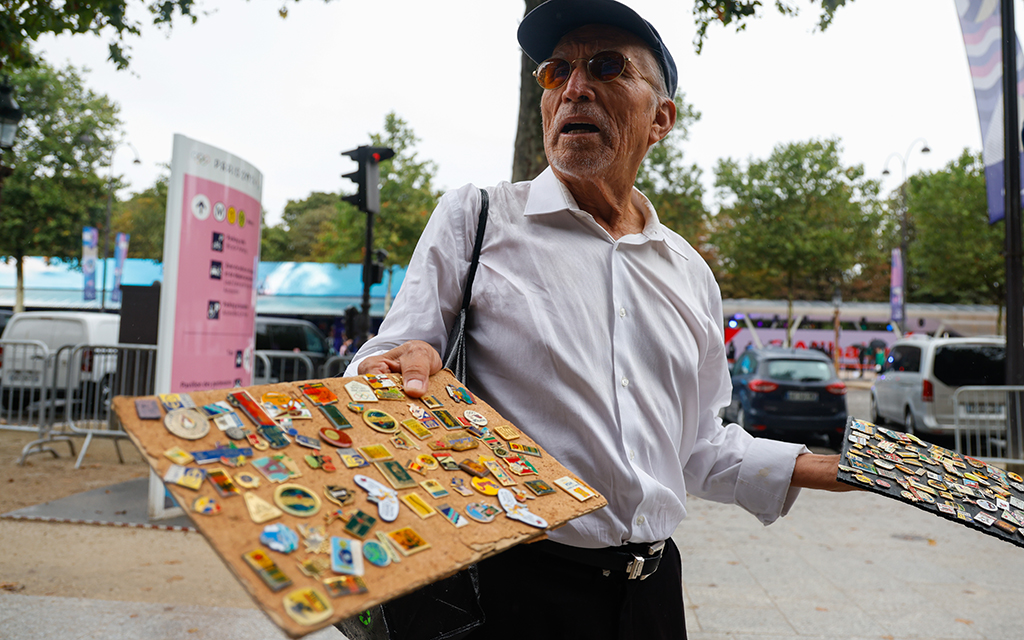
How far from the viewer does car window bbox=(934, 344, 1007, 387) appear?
10586 mm

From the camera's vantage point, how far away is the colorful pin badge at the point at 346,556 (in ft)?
2.60

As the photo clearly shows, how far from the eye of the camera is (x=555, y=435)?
143 centimetres

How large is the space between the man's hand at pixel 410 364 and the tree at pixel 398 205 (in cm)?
2712

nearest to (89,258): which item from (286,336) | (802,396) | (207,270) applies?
(286,336)

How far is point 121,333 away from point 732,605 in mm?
7620

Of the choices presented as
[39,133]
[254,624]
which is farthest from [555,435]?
[39,133]

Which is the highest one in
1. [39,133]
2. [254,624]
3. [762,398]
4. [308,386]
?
[39,133]

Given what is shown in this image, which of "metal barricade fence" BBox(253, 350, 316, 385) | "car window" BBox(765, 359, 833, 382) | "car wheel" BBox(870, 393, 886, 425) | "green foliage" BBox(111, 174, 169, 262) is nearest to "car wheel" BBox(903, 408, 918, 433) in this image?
"car window" BBox(765, 359, 833, 382)

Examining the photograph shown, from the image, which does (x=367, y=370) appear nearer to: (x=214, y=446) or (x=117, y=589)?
(x=214, y=446)

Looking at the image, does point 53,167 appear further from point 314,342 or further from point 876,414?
point 876,414

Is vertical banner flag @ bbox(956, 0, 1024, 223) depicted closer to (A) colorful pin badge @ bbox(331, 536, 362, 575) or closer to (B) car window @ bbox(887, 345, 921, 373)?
(B) car window @ bbox(887, 345, 921, 373)

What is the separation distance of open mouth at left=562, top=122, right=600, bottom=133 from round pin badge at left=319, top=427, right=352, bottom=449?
3.03 feet

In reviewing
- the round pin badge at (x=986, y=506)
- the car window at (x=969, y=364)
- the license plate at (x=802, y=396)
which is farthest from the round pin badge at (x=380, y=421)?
the car window at (x=969, y=364)

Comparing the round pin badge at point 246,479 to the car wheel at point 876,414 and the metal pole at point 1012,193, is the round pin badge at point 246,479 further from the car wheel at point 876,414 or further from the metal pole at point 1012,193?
the car wheel at point 876,414
